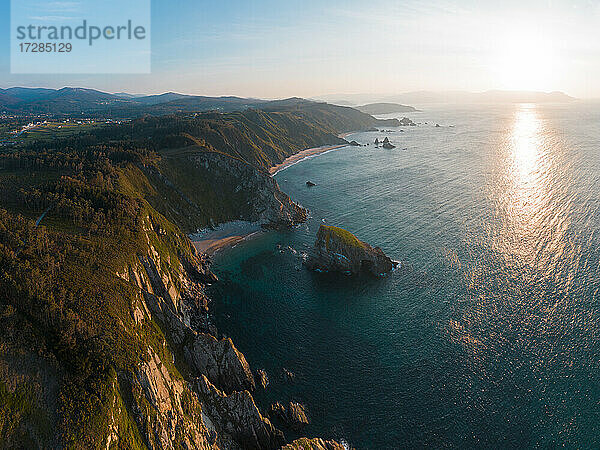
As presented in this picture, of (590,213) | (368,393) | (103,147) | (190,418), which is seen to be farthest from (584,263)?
(103,147)

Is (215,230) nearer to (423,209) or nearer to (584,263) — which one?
(423,209)

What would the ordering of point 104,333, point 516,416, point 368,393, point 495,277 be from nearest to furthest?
point 104,333 < point 516,416 < point 368,393 < point 495,277

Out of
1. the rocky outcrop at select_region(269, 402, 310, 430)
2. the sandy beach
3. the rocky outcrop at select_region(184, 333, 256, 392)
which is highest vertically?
the sandy beach

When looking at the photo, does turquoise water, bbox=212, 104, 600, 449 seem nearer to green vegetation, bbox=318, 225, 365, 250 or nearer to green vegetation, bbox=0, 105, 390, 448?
green vegetation, bbox=318, 225, 365, 250

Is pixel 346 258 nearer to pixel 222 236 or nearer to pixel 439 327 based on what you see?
pixel 439 327

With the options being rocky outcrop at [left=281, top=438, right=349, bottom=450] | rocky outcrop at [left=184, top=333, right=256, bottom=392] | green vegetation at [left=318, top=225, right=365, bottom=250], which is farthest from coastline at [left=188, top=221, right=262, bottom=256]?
rocky outcrop at [left=281, top=438, right=349, bottom=450]

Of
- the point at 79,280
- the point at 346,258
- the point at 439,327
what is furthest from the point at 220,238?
the point at 439,327

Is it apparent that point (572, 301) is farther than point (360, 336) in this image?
Yes
